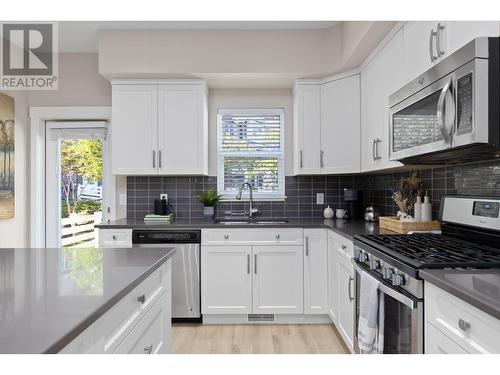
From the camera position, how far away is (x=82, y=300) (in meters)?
0.98

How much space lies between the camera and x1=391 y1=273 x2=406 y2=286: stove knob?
1467mm

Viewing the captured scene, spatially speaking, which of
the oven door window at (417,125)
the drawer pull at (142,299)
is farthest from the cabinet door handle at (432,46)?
the drawer pull at (142,299)

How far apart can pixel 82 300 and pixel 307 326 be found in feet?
8.28

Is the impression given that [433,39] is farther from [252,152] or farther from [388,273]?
[252,152]

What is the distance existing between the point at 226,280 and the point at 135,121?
1655 mm

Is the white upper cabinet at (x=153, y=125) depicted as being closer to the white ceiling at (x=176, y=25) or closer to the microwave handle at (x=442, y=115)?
the white ceiling at (x=176, y=25)

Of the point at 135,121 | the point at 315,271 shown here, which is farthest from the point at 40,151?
the point at 315,271

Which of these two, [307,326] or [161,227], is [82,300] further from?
[307,326]

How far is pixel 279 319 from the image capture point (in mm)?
3191

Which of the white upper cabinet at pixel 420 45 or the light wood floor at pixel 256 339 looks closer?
the white upper cabinet at pixel 420 45

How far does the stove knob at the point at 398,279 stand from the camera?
1467 millimetres

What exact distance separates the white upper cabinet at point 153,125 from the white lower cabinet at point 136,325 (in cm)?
171

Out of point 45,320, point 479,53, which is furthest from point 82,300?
point 479,53

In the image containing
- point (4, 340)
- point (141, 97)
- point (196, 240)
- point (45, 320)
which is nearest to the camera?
point (4, 340)
